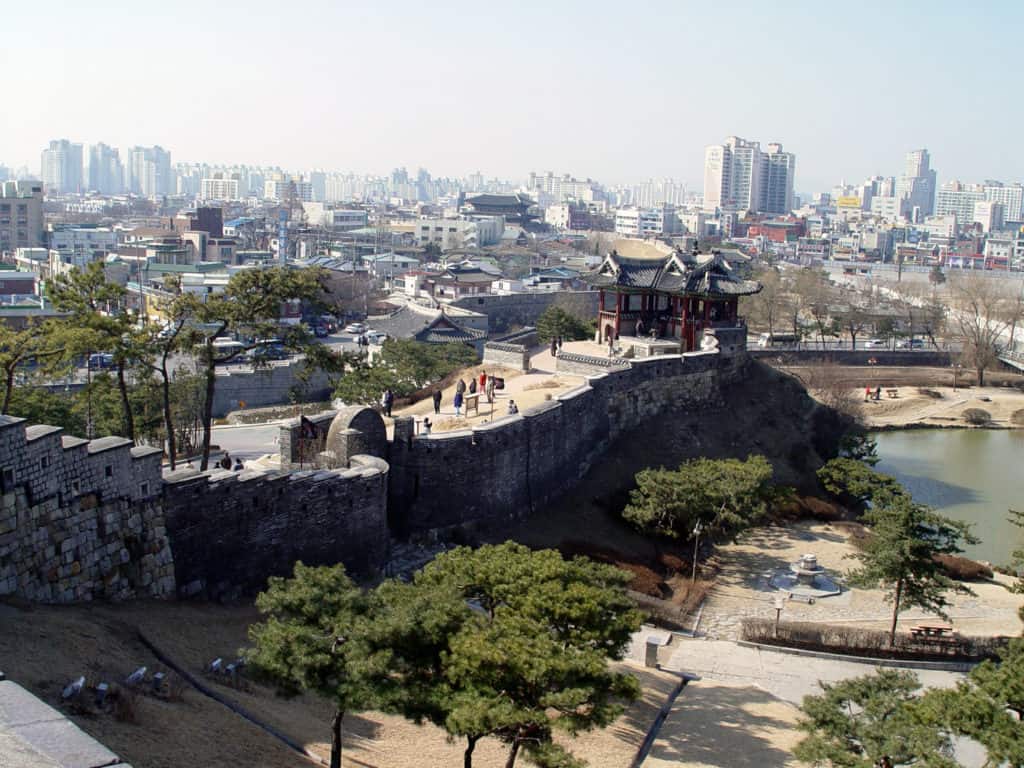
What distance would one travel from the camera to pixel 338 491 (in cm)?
1564

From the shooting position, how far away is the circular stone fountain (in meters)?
20.5

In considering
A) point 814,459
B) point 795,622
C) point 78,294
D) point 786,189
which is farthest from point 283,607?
point 786,189

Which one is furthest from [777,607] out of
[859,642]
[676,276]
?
[676,276]

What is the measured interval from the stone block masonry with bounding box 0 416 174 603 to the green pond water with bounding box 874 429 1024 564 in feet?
61.1

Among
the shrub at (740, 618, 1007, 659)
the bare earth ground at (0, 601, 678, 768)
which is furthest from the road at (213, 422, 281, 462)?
the shrub at (740, 618, 1007, 659)

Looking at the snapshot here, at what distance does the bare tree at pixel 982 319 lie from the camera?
169 ft

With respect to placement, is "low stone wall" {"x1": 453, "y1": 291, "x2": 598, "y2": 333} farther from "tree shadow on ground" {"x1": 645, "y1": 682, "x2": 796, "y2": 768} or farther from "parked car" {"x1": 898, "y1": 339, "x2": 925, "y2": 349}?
"tree shadow on ground" {"x1": 645, "y1": 682, "x2": 796, "y2": 768}

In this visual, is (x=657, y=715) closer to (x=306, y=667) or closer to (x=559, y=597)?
(x=559, y=597)

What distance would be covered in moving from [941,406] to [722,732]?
36547 mm

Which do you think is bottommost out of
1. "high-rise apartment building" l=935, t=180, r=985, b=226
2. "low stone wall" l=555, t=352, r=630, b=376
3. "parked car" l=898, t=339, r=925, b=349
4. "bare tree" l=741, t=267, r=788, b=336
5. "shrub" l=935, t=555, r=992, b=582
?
"shrub" l=935, t=555, r=992, b=582

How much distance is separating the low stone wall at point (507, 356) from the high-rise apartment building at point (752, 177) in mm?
156699

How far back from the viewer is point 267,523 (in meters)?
14.6

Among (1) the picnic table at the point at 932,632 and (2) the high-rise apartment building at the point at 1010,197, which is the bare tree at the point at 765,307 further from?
(2) the high-rise apartment building at the point at 1010,197

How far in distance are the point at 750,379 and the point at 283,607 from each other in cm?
2224
